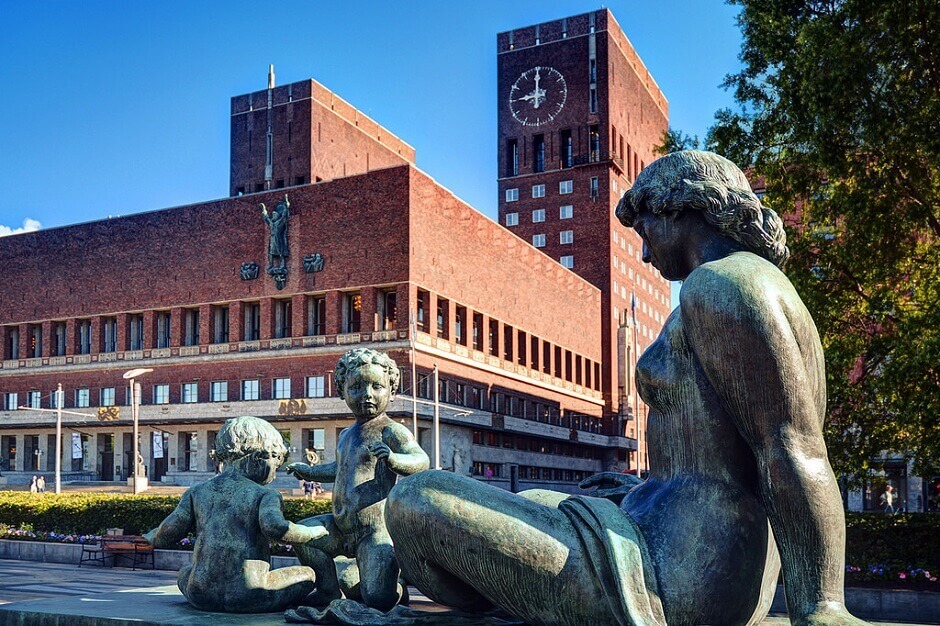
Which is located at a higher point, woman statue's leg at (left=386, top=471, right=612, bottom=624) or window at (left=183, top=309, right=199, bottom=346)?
window at (left=183, top=309, right=199, bottom=346)

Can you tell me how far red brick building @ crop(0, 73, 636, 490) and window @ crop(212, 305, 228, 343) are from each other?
0.08 m

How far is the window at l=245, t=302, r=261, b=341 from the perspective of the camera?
5822 cm

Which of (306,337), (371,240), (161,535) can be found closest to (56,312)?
(306,337)

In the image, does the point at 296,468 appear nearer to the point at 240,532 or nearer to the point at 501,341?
the point at 240,532

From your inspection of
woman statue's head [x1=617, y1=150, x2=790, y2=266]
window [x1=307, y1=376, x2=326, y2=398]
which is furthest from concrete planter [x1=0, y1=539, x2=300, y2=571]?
window [x1=307, y1=376, x2=326, y2=398]

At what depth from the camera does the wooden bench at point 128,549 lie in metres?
19.9

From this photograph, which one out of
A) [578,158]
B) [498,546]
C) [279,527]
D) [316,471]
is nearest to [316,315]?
[578,158]

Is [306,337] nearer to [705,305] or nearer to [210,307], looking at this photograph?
[210,307]

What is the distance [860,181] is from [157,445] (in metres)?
48.8

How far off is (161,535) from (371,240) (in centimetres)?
5059

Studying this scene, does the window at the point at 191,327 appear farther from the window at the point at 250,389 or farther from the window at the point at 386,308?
the window at the point at 386,308

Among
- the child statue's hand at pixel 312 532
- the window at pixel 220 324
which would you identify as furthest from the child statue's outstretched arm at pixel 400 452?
the window at pixel 220 324

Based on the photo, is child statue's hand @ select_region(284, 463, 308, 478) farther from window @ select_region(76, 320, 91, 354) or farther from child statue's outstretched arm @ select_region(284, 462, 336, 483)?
window @ select_region(76, 320, 91, 354)

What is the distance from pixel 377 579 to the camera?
3.91 metres
